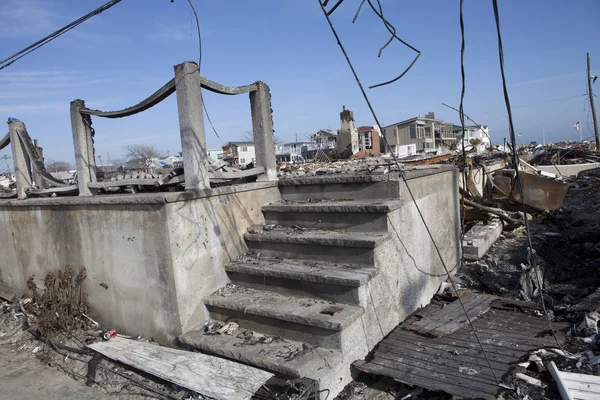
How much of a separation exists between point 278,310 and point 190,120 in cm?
204

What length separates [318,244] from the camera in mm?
4102

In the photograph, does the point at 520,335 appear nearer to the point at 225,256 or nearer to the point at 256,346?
the point at 256,346

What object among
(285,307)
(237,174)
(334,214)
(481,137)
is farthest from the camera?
(481,137)

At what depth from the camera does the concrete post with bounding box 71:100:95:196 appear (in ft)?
16.0

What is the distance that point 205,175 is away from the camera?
411cm

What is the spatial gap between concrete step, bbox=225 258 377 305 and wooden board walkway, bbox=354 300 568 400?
606mm

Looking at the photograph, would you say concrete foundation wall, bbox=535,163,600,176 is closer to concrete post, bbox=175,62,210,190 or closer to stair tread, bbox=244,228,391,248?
stair tread, bbox=244,228,391,248

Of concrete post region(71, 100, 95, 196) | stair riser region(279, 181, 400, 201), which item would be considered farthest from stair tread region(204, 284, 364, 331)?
concrete post region(71, 100, 95, 196)

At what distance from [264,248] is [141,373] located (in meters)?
1.73

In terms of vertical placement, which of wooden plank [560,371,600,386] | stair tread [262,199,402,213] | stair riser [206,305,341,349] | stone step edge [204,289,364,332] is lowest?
wooden plank [560,371,600,386]

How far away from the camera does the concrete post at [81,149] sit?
488cm

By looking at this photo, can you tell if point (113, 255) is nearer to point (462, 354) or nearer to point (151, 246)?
point (151, 246)

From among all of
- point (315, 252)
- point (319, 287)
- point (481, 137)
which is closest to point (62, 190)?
point (315, 252)

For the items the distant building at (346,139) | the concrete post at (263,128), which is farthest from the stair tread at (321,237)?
the distant building at (346,139)
